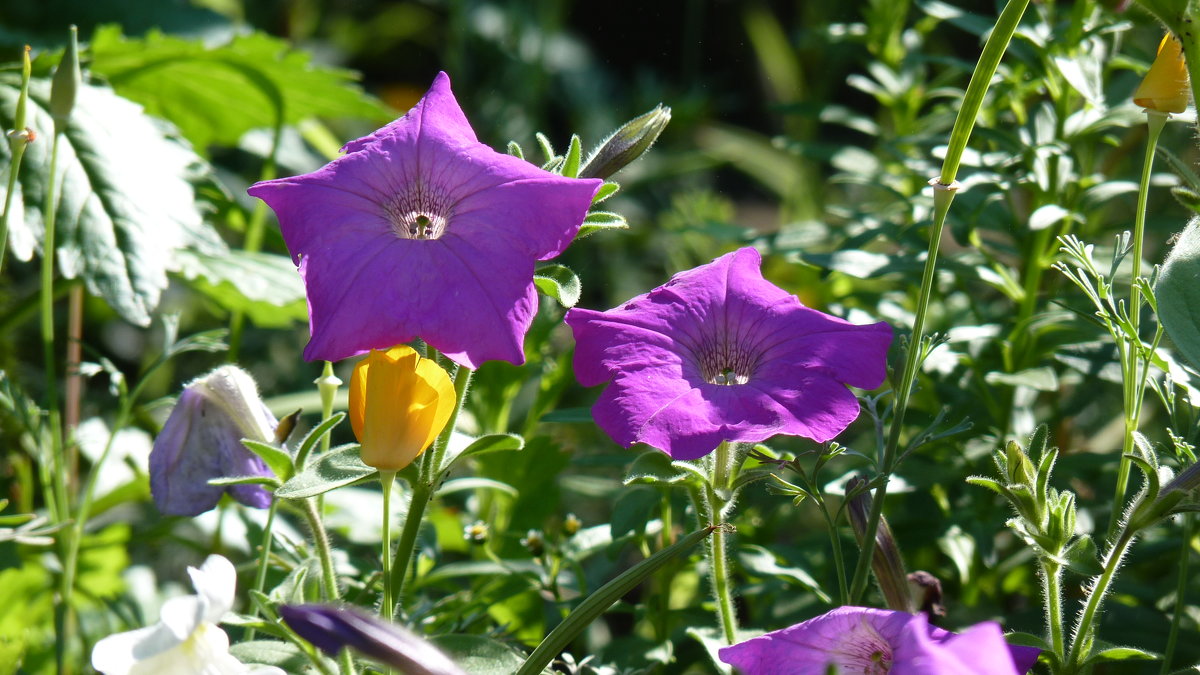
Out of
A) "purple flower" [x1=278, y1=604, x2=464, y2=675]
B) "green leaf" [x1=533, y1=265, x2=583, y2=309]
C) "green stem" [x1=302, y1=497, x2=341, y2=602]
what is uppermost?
"green leaf" [x1=533, y1=265, x2=583, y2=309]

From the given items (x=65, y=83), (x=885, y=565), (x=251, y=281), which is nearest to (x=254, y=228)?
(x=251, y=281)

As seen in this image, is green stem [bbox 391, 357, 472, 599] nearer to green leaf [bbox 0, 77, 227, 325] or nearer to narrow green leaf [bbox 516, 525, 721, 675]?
narrow green leaf [bbox 516, 525, 721, 675]

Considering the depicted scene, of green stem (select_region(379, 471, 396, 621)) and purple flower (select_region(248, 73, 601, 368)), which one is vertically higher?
purple flower (select_region(248, 73, 601, 368))

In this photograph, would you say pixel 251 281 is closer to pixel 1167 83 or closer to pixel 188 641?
pixel 188 641

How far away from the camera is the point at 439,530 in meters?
0.86

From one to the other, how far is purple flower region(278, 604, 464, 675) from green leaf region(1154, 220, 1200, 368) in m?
0.31

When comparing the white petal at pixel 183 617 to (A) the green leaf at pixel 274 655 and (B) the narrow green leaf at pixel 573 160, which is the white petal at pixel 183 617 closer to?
(A) the green leaf at pixel 274 655

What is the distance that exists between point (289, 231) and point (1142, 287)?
36 cm

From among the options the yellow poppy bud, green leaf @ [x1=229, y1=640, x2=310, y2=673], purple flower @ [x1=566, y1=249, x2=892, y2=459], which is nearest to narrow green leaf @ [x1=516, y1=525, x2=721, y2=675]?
purple flower @ [x1=566, y1=249, x2=892, y2=459]

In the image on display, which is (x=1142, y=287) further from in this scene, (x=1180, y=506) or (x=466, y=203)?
(x=466, y=203)

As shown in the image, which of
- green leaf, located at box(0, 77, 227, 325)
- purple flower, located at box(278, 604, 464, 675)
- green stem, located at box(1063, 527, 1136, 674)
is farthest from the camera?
green leaf, located at box(0, 77, 227, 325)

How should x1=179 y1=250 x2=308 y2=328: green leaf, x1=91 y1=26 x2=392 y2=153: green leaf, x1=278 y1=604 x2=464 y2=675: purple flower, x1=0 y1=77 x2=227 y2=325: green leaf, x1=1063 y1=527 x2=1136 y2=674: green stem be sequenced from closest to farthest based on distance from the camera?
1. x1=278 y1=604 x2=464 y2=675: purple flower
2. x1=1063 y1=527 x2=1136 y2=674: green stem
3. x1=0 y1=77 x2=227 y2=325: green leaf
4. x1=179 y1=250 x2=308 y2=328: green leaf
5. x1=91 y1=26 x2=392 y2=153: green leaf

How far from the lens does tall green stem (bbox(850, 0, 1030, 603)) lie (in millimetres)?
415

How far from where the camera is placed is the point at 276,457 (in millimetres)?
471
